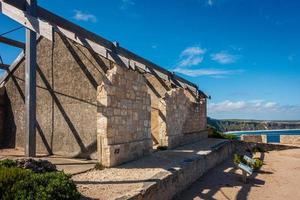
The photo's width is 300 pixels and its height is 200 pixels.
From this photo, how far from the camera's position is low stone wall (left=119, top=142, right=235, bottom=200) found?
600cm

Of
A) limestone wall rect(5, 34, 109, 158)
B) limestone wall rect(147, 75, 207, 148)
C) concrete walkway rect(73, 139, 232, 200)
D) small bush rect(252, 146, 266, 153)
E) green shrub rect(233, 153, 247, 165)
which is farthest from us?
small bush rect(252, 146, 266, 153)

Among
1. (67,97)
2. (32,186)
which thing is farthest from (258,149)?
(32,186)

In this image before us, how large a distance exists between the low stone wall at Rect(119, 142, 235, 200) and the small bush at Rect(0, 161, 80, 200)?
42.6 inches

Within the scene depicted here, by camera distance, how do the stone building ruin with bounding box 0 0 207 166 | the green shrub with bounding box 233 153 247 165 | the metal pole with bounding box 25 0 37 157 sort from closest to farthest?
1. the stone building ruin with bounding box 0 0 207 166
2. the metal pole with bounding box 25 0 37 157
3. the green shrub with bounding box 233 153 247 165

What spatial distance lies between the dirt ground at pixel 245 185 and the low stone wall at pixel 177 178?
0.21m

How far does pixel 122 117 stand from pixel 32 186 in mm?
4266

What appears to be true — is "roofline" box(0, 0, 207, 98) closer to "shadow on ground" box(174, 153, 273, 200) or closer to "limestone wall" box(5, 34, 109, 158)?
"limestone wall" box(5, 34, 109, 158)

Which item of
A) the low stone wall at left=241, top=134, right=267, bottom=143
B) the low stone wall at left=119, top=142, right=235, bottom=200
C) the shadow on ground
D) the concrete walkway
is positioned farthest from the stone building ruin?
the low stone wall at left=241, top=134, right=267, bottom=143

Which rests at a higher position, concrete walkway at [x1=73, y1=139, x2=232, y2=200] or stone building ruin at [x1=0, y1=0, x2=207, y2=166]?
stone building ruin at [x1=0, y1=0, x2=207, y2=166]

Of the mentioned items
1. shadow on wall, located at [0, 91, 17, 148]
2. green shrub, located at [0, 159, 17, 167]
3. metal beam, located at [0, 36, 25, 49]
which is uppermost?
metal beam, located at [0, 36, 25, 49]

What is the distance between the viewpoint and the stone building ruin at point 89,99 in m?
7.99

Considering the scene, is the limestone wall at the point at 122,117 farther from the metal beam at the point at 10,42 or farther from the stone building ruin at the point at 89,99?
the metal beam at the point at 10,42

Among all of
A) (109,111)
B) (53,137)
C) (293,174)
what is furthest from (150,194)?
(293,174)

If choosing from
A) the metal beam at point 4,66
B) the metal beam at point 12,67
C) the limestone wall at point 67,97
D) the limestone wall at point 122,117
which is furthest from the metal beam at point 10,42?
the limestone wall at point 122,117
